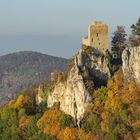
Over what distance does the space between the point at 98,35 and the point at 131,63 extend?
14.8 ft

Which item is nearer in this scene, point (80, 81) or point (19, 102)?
point (80, 81)

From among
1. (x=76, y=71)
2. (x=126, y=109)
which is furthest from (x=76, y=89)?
(x=126, y=109)

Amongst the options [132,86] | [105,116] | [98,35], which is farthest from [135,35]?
[105,116]

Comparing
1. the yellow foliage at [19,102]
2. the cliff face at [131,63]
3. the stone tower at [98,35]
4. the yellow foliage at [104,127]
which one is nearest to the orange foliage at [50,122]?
the yellow foliage at [19,102]

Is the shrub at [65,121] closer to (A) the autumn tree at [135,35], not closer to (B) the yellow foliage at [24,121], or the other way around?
(B) the yellow foliage at [24,121]

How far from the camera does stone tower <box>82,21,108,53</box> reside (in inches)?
2638

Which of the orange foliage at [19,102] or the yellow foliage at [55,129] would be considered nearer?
the yellow foliage at [55,129]

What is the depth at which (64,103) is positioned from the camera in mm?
67125

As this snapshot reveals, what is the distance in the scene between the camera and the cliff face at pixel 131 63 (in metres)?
65.1

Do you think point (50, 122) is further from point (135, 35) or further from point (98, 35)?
point (135, 35)

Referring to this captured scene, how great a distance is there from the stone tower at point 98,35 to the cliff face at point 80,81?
2.38 feet

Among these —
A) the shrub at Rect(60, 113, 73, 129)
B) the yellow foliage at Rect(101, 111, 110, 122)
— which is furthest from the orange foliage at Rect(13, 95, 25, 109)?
the yellow foliage at Rect(101, 111, 110, 122)

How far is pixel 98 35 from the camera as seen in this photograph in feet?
220

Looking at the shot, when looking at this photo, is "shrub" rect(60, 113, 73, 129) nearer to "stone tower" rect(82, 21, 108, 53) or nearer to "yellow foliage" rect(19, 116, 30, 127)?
"yellow foliage" rect(19, 116, 30, 127)
